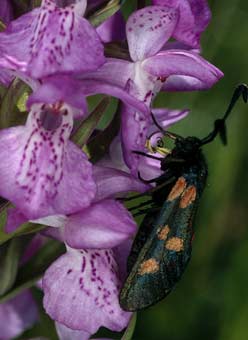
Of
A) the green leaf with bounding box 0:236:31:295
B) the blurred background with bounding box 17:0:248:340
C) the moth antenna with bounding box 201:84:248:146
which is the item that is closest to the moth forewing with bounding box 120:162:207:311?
the moth antenna with bounding box 201:84:248:146

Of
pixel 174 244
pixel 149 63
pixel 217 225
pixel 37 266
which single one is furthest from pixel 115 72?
pixel 217 225

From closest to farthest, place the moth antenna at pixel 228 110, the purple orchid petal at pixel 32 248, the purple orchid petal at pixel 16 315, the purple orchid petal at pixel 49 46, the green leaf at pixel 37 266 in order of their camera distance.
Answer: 1. the purple orchid petal at pixel 49 46
2. the moth antenna at pixel 228 110
3. the green leaf at pixel 37 266
4. the purple orchid petal at pixel 32 248
5. the purple orchid petal at pixel 16 315

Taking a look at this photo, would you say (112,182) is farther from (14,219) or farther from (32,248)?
(32,248)

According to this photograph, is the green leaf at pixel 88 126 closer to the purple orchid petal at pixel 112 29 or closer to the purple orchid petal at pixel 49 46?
the purple orchid petal at pixel 49 46

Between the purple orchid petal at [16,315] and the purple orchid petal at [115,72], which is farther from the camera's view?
the purple orchid petal at [16,315]

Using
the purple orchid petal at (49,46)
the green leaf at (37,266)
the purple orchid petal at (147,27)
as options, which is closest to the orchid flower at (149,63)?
the purple orchid petal at (147,27)

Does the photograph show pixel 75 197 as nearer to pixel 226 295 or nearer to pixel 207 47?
pixel 226 295

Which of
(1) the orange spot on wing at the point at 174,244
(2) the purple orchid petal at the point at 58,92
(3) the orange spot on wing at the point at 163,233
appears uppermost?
(2) the purple orchid petal at the point at 58,92
